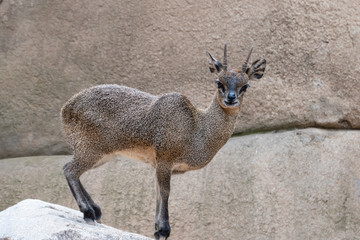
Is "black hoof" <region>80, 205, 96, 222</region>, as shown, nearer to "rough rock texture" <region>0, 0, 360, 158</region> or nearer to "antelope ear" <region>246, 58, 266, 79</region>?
"antelope ear" <region>246, 58, 266, 79</region>

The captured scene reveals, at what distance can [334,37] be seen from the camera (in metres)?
7.90

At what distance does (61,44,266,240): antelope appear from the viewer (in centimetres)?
540

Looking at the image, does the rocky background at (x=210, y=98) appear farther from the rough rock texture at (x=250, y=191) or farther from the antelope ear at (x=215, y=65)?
the antelope ear at (x=215, y=65)

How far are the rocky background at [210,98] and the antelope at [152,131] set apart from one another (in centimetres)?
202

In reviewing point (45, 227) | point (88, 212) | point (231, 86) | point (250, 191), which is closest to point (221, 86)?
point (231, 86)

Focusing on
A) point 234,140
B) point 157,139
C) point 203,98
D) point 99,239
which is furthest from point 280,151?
point 99,239

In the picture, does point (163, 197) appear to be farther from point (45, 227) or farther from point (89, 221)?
point (45, 227)

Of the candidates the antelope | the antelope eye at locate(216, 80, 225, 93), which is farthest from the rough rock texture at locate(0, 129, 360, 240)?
the antelope eye at locate(216, 80, 225, 93)

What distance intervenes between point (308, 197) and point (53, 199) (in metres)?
3.01

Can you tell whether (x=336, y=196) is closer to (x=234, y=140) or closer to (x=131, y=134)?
(x=234, y=140)

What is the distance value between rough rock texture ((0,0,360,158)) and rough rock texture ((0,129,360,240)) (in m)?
0.37

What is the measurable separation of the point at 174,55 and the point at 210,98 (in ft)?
2.36

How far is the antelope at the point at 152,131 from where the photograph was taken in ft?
17.7

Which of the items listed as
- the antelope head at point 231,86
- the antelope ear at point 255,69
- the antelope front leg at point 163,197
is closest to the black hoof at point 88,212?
the antelope front leg at point 163,197
